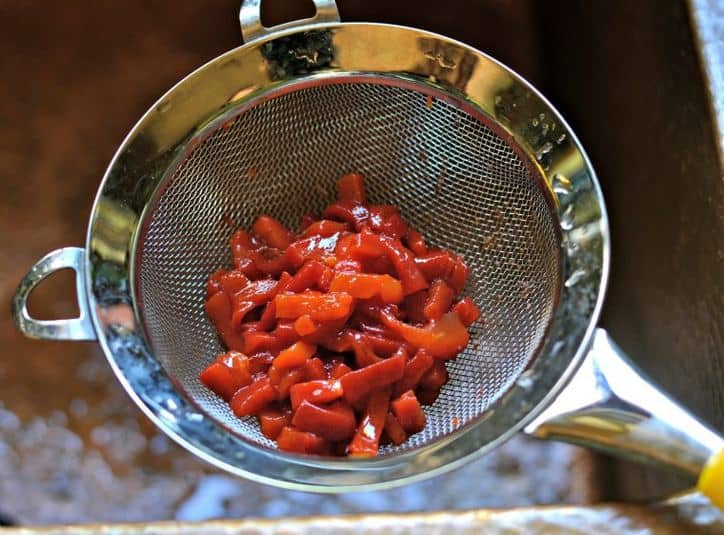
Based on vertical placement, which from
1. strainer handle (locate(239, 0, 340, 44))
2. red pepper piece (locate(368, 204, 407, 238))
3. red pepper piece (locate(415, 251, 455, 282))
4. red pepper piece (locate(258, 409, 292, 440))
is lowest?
red pepper piece (locate(258, 409, 292, 440))

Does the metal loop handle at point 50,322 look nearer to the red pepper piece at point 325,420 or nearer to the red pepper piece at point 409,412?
the red pepper piece at point 325,420

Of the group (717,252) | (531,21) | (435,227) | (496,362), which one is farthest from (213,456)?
(531,21)

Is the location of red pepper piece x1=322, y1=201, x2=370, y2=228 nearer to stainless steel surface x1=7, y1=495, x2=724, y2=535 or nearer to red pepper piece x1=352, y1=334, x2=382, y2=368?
red pepper piece x1=352, y1=334, x2=382, y2=368

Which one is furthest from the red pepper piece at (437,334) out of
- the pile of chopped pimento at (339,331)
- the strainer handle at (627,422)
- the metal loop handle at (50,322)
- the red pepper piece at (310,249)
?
the metal loop handle at (50,322)

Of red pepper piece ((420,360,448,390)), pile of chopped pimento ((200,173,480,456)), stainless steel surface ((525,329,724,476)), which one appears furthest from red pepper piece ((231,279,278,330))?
stainless steel surface ((525,329,724,476))

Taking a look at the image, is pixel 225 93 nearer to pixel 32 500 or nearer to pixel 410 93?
pixel 410 93

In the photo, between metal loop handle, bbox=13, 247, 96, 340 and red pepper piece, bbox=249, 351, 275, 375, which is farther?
red pepper piece, bbox=249, 351, 275, 375
